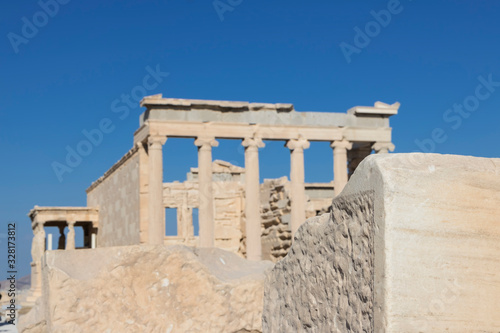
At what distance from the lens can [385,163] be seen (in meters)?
2.65

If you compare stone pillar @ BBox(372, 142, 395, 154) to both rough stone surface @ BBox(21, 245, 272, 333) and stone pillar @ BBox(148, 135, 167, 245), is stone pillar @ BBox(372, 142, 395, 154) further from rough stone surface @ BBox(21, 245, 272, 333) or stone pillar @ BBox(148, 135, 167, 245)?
rough stone surface @ BBox(21, 245, 272, 333)

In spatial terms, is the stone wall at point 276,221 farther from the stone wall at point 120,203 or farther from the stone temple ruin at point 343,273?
the stone temple ruin at point 343,273

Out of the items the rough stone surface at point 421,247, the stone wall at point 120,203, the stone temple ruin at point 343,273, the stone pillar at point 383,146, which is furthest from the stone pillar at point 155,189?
the rough stone surface at point 421,247

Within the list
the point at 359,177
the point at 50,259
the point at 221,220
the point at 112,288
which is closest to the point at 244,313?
the point at 112,288

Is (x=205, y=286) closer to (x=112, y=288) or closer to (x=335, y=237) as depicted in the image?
(x=112, y=288)

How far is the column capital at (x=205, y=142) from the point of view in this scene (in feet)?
73.0

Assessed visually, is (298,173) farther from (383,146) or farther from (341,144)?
(383,146)

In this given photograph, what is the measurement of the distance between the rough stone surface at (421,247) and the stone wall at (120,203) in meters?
20.3

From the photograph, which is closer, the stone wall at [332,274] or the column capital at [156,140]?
the stone wall at [332,274]

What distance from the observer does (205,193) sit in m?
22.1

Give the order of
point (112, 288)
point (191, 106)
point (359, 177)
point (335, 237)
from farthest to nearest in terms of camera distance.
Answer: point (191, 106), point (112, 288), point (335, 237), point (359, 177)

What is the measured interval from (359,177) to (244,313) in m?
1.76

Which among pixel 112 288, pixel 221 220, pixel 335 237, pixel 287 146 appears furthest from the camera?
pixel 221 220

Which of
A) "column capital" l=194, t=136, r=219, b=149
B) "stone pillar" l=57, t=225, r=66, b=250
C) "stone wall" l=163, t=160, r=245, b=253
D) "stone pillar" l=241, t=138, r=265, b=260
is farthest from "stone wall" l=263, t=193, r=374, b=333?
"stone pillar" l=57, t=225, r=66, b=250
